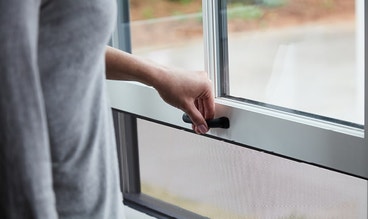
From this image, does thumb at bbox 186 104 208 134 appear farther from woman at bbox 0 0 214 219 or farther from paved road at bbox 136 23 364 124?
woman at bbox 0 0 214 219

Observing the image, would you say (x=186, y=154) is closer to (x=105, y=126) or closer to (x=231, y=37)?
(x=231, y=37)

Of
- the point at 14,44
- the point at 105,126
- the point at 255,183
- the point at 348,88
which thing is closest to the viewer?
the point at 14,44

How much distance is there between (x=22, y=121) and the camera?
826mm

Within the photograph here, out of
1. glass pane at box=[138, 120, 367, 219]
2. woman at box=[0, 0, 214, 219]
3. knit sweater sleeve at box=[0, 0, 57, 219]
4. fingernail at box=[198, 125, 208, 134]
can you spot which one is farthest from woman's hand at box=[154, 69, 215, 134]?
knit sweater sleeve at box=[0, 0, 57, 219]

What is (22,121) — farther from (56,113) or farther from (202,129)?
(202,129)

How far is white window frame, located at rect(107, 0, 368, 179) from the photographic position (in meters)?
1.12

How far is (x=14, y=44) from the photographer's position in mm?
813

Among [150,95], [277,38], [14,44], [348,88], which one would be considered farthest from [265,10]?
[14,44]

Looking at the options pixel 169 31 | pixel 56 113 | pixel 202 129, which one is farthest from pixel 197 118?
pixel 56 113

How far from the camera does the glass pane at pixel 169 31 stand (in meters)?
1.40

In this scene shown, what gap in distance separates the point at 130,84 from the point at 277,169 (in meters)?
0.35

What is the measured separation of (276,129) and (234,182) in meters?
0.23

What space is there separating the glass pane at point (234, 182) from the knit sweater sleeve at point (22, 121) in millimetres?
568

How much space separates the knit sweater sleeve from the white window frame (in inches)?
18.7
